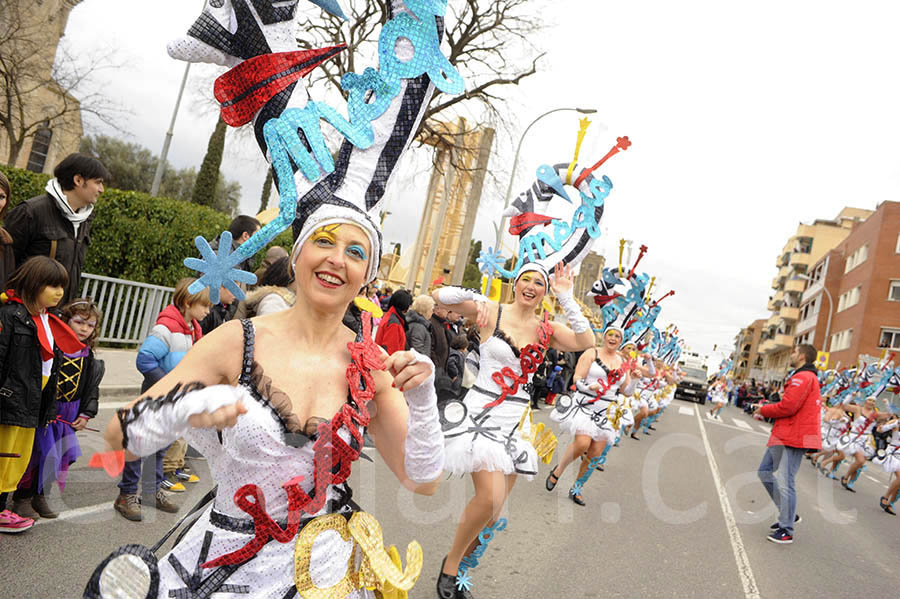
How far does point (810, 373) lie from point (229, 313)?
6004mm

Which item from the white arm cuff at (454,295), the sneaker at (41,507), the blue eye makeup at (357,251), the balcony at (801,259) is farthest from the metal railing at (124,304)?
the balcony at (801,259)

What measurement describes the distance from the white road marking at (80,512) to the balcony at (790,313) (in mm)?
77892

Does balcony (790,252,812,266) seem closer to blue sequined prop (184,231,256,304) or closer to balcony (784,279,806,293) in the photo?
balcony (784,279,806,293)

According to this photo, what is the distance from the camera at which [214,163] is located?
23859 mm

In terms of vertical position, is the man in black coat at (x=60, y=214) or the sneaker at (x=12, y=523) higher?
the man in black coat at (x=60, y=214)

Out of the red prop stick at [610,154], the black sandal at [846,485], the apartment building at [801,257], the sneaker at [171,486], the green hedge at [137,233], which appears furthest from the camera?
the apartment building at [801,257]

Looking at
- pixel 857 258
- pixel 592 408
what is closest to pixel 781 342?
pixel 857 258

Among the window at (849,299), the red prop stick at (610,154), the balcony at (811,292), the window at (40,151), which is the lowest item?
the red prop stick at (610,154)

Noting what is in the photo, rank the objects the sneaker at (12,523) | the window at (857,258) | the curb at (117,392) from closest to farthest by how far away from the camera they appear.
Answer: the sneaker at (12,523)
the curb at (117,392)
the window at (857,258)

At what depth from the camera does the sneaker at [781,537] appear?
738 cm

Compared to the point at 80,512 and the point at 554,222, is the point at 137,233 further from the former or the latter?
the point at 554,222

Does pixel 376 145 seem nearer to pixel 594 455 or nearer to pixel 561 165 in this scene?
pixel 561 165

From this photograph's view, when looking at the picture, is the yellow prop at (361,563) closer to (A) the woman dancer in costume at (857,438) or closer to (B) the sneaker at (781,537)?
(B) the sneaker at (781,537)

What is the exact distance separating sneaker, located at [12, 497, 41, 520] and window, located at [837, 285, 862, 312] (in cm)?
5092
